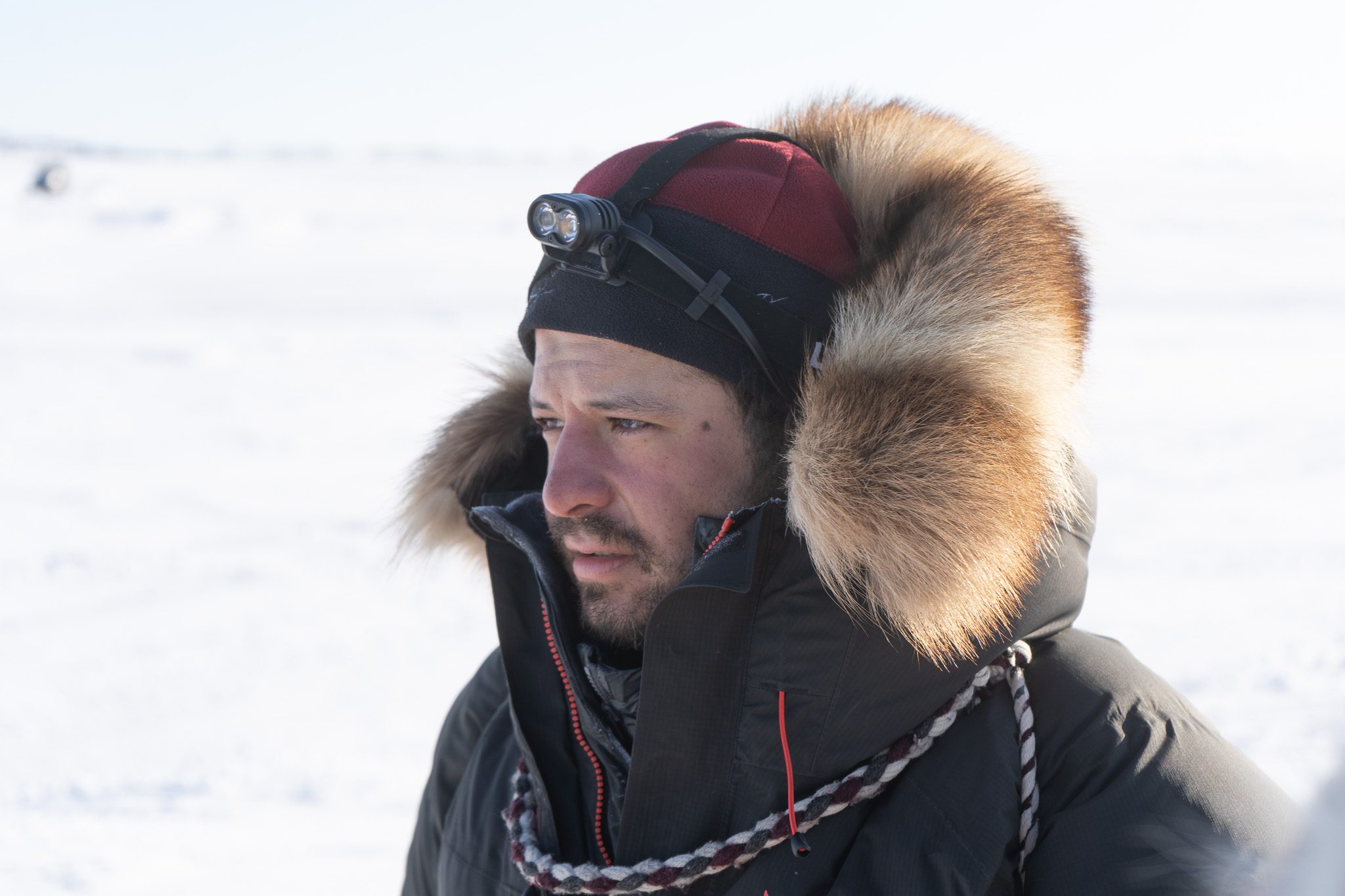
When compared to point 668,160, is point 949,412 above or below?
below

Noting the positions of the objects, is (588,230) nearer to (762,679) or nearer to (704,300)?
(704,300)

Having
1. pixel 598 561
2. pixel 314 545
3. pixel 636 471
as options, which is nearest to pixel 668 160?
pixel 636 471

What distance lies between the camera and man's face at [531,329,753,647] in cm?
145

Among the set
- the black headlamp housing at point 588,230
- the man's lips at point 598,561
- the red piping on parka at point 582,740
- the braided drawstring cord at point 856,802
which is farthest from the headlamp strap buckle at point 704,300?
the braided drawstring cord at point 856,802

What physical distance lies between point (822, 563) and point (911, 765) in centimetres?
26

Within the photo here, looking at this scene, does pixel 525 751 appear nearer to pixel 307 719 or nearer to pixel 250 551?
pixel 307 719

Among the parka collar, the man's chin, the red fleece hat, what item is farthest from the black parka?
the red fleece hat

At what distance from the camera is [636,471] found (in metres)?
1.46

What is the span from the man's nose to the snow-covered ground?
18.3 inches

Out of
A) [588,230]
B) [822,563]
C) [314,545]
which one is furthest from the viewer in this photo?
[314,545]

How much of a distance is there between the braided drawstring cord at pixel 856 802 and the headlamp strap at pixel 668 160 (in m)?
0.78

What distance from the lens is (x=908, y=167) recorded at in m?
1.41

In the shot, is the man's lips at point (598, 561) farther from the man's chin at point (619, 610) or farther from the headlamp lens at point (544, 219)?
the headlamp lens at point (544, 219)

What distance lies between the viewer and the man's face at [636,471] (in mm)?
1447
